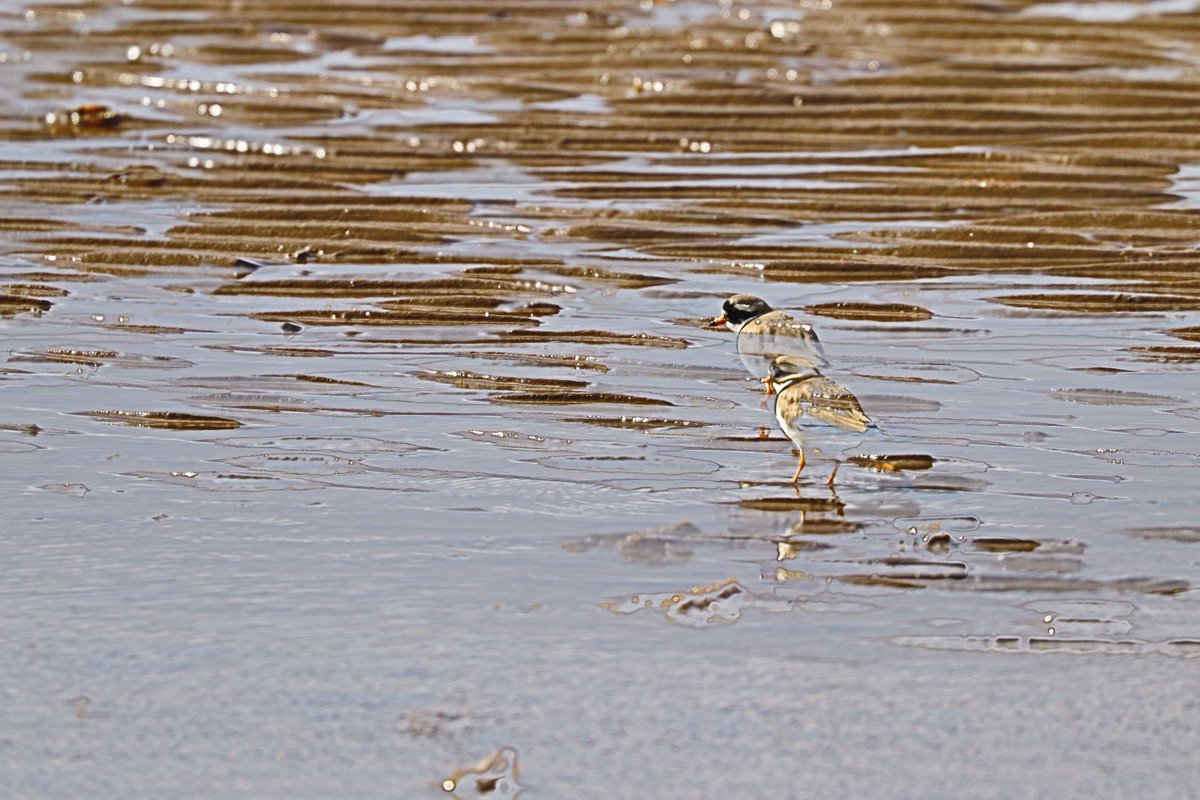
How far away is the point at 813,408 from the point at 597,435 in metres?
0.89

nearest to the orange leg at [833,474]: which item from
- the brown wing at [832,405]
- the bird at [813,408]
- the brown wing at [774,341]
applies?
the bird at [813,408]

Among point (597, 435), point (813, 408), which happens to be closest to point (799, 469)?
point (813, 408)

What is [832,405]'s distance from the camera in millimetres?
5766

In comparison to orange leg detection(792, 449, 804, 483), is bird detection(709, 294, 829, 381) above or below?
above

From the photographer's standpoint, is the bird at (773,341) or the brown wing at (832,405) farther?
the bird at (773,341)

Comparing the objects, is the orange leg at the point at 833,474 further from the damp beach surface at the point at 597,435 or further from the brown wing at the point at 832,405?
the brown wing at the point at 832,405

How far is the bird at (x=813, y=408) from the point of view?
5.73 m

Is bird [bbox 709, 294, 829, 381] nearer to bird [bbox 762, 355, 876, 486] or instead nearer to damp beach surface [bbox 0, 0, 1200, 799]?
bird [bbox 762, 355, 876, 486]

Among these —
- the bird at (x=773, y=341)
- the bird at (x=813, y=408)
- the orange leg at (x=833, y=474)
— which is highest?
the bird at (x=773, y=341)

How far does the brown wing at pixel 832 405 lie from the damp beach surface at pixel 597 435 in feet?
0.65

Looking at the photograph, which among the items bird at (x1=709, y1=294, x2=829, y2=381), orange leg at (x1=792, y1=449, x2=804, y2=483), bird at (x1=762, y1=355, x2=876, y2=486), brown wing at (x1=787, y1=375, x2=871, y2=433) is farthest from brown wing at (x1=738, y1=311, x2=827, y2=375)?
orange leg at (x1=792, y1=449, x2=804, y2=483)

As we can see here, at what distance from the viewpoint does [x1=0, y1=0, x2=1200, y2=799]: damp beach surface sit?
407 centimetres

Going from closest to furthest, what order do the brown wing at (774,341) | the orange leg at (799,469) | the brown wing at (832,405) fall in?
1. the brown wing at (832,405)
2. the orange leg at (799,469)
3. the brown wing at (774,341)

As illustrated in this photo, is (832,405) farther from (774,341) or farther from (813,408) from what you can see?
(774,341)
